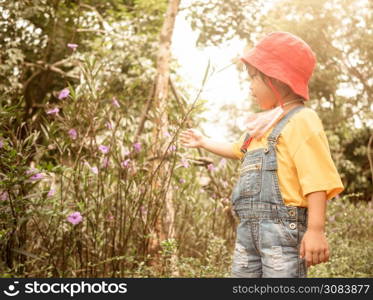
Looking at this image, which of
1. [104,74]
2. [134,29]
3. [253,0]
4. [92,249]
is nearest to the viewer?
[92,249]

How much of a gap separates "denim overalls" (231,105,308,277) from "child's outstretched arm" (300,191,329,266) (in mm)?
73

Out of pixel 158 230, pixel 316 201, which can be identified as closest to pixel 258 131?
pixel 316 201

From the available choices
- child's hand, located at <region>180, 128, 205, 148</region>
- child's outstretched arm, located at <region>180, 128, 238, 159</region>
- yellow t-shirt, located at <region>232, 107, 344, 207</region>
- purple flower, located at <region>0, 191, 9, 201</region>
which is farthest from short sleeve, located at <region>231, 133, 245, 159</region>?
purple flower, located at <region>0, 191, 9, 201</region>

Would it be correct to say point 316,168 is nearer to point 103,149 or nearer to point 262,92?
point 262,92

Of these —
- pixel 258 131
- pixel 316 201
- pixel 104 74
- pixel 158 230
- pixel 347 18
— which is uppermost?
pixel 347 18

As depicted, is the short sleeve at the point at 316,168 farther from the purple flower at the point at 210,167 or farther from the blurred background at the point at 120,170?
the purple flower at the point at 210,167

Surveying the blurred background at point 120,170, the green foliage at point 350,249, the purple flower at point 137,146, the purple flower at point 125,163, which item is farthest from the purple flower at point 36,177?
the green foliage at point 350,249

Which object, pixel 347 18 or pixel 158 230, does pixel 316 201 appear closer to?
pixel 158 230

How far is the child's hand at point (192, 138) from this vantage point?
2.44 metres

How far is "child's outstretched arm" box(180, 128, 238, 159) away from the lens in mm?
2365

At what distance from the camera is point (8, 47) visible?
19.8ft

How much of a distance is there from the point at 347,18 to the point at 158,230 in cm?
833

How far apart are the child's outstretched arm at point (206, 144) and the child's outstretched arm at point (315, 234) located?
1.82ft

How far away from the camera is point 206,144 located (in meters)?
2.42
